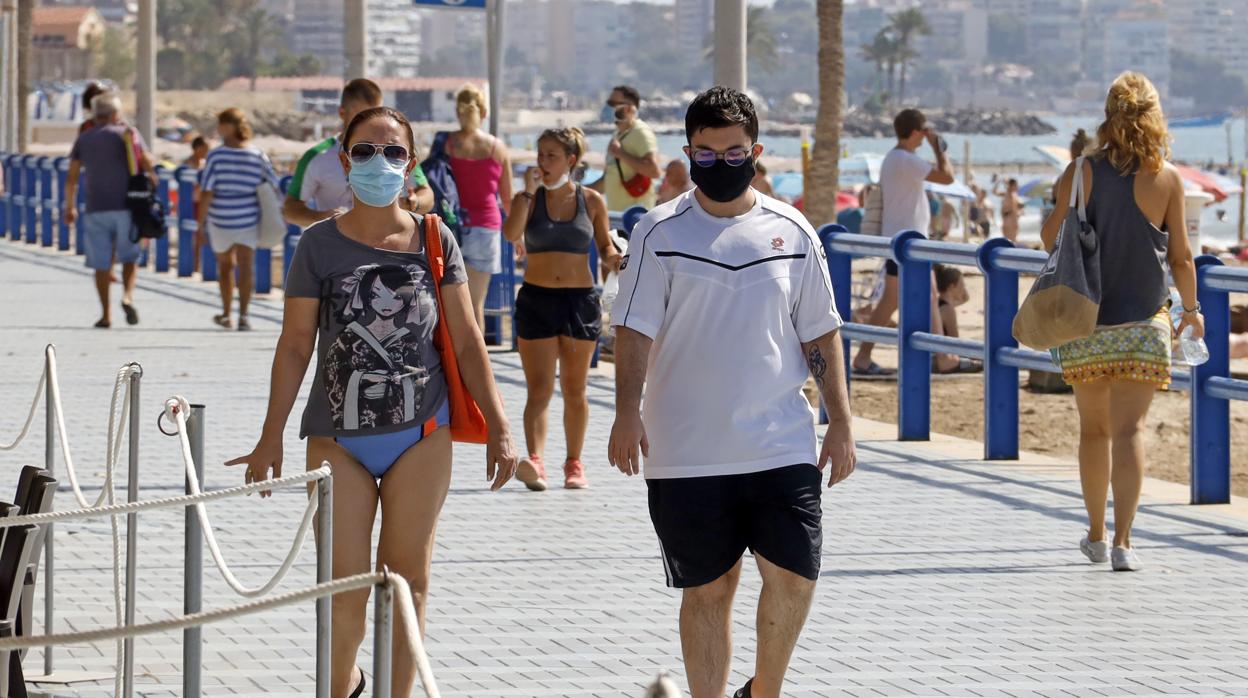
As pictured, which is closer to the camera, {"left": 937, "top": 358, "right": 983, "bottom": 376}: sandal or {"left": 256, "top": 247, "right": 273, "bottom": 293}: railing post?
{"left": 937, "top": 358, "right": 983, "bottom": 376}: sandal

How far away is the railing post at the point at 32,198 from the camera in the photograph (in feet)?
96.1

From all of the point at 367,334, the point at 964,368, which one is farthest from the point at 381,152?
the point at 964,368

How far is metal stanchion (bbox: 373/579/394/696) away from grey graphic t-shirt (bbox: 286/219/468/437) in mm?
1626

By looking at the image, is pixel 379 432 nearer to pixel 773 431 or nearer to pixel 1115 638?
pixel 773 431

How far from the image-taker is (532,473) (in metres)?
9.55

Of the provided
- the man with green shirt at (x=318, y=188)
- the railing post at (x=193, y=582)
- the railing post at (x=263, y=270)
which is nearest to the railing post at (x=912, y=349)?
the man with green shirt at (x=318, y=188)

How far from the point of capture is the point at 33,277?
921 inches

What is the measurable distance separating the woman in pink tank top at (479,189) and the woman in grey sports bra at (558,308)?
260 centimetres

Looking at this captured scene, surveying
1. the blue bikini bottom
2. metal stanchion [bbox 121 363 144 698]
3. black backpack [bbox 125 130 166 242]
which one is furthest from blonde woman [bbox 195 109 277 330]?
the blue bikini bottom

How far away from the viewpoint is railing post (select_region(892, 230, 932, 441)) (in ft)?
36.9

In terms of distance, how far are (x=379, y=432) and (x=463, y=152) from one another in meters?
7.40

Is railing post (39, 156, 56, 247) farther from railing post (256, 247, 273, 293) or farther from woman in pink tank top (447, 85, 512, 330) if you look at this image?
woman in pink tank top (447, 85, 512, 330)

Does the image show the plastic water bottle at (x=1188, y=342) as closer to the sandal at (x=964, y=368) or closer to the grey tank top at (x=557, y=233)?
the grey tank top at (x=557, y=233)

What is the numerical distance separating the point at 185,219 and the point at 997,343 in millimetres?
13657
